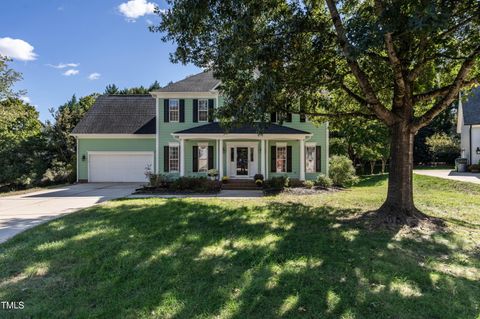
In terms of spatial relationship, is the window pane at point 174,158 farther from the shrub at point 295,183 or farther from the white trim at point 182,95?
the shrub at point 295,183

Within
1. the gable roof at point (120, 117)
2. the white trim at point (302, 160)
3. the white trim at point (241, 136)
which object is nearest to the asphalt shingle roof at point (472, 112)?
the white trim at point (302, 160)

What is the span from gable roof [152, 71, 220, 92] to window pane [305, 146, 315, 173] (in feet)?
24.2

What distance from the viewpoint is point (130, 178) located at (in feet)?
62.6

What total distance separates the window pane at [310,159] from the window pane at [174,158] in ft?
27.2

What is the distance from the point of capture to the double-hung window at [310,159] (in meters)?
17.5

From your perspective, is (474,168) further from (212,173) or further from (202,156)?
(202,156)

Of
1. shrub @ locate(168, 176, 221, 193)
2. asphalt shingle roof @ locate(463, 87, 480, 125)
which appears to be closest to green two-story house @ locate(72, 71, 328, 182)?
shrub @ locate(168, 176, 221, 193)

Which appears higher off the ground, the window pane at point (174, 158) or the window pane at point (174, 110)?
the window pane at point (174, 110)

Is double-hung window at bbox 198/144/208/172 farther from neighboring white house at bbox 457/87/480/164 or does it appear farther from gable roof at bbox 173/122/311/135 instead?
neighboring white house at bbox 457/87/480/164

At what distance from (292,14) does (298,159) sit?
10621 mm

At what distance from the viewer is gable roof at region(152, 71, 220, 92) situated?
693 inches

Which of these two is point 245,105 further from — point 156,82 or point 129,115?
point 156,82

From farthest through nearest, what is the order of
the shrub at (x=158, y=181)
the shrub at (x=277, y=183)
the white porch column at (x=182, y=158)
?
the white porch column at (x=182, y=158) → the shrub at (x=277, y=183) → the shrub at (x=158, y=181)

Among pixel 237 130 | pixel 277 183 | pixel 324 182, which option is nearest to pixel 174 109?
pixel 237 130
